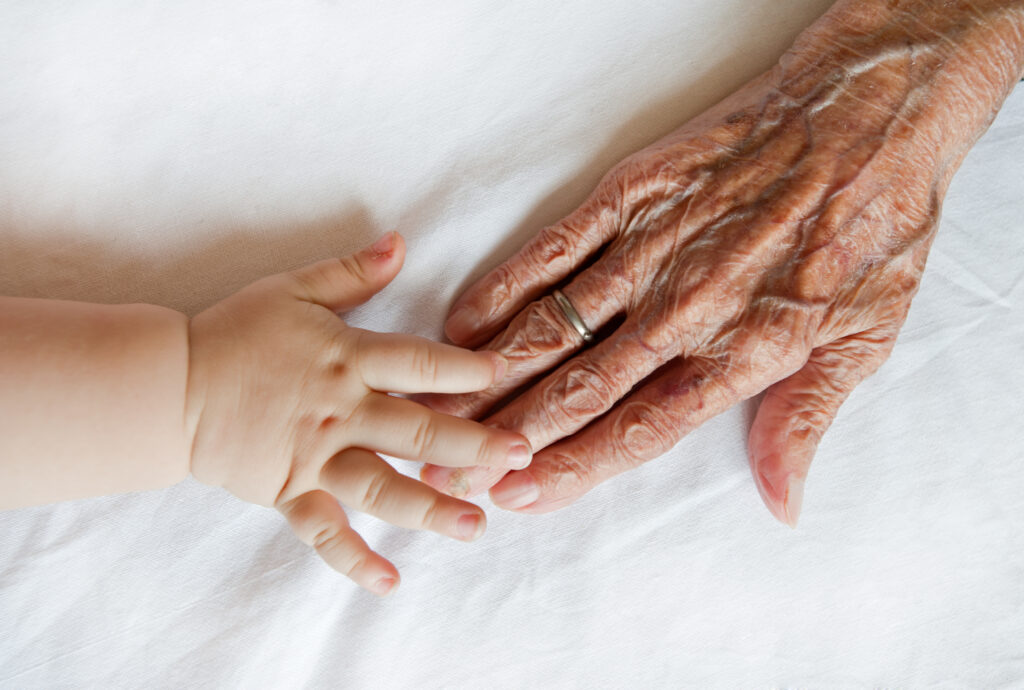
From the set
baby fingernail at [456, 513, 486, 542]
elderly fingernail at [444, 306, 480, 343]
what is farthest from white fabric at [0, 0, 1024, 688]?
baby fingernail at [456, 513, 486, 542]

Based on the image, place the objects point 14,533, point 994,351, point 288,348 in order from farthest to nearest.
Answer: point 994,351 → point 14,533 → point 288,348

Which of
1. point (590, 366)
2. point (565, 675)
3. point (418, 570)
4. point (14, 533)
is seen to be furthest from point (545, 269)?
point (14, 533)

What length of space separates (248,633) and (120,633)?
204 millimetres

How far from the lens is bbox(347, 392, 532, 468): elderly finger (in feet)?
3.22

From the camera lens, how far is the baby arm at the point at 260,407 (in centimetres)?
91

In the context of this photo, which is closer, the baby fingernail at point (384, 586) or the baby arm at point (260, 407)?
the baby arm at point (260, 407)

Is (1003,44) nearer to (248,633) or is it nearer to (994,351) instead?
(994,351)

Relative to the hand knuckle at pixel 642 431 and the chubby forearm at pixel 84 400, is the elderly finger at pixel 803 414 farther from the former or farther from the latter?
the chubby forearm at pixel 84 400

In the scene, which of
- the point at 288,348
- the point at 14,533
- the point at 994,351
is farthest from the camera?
the point at 994,351

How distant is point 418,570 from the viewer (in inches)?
44.7

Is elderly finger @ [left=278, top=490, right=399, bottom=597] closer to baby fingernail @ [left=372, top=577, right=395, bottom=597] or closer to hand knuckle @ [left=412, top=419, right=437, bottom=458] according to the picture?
baby fingernail @ [left=372, top=577, right=395, bottom=597]

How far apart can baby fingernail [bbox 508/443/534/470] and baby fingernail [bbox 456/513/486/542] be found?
3.7 inches

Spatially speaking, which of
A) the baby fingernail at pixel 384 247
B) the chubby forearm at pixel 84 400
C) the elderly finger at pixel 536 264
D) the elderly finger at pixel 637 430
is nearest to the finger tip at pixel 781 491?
the elderly finger at pixel 637 430

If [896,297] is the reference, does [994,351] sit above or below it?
below
